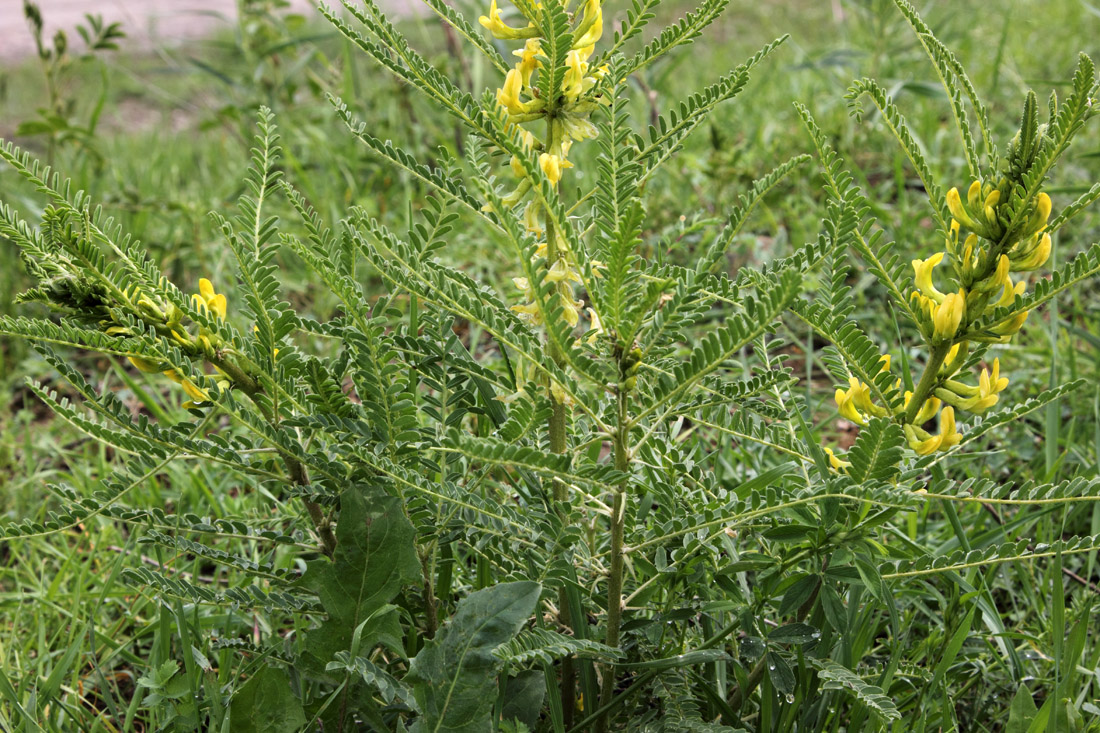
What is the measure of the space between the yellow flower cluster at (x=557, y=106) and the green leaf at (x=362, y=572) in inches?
12.5

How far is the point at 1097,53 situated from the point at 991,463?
9.97 ft

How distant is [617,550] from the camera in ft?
3.75

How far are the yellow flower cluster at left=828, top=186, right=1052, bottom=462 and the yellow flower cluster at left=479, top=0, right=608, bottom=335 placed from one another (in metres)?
0.41

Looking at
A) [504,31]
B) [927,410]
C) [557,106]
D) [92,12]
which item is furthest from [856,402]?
[92,12]

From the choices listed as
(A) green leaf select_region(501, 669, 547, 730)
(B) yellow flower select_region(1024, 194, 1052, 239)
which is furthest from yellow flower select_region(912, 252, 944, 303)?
(A) green leaf select_region(501, 669, 547, 730)

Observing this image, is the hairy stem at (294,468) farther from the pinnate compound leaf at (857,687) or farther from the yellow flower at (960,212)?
the yellow flower at (960,212)

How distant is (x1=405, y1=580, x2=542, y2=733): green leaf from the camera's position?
110cm

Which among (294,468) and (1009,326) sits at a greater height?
(1009,326)

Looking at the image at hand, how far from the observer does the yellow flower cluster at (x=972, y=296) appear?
107cm

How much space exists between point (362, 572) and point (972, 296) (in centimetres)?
84

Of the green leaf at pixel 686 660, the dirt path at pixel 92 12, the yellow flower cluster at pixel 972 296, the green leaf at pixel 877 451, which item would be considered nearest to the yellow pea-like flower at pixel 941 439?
the yellow flower cluster at pixel 972 296

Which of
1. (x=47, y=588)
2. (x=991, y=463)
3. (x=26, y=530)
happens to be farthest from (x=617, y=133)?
(x=47, y=588)

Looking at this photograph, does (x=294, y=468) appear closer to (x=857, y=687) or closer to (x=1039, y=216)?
(x=857, y=687)

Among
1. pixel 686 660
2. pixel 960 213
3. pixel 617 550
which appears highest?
pixel 960 213
